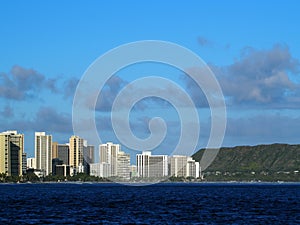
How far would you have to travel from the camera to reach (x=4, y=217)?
318 ft

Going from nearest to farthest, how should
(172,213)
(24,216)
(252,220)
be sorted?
(252,220) < (24,216) < (172,213)

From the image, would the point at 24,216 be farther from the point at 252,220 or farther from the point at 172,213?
the point at 252,220

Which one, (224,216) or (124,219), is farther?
(224,216)

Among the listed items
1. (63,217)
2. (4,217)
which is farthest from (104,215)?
(4,217)

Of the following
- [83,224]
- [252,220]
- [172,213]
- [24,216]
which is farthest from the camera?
[172,213]

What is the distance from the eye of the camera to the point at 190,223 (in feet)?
285

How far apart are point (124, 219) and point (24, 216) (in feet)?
48.7

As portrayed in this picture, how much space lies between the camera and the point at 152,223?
87000mm

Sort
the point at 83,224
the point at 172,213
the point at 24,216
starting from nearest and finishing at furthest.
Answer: the point at 83,224 < the point at 24,216 < the point at 172,213

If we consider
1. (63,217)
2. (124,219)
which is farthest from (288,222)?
(63,217)

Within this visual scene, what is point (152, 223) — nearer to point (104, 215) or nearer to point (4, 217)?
point (104, 215)

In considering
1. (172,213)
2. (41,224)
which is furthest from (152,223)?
(172,213)

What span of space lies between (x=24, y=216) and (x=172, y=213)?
21.5 metres

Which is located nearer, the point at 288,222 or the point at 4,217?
the point at 288,222
